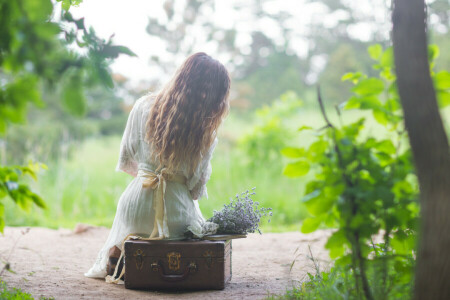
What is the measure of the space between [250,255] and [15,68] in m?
3.30

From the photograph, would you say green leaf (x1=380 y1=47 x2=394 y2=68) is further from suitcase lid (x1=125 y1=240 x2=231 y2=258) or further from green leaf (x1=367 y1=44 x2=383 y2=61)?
suitcase lid (x1=125 y1=240 x2=231 y2=258)

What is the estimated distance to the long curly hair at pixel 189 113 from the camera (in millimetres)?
3355

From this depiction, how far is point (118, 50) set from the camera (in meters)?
2.03

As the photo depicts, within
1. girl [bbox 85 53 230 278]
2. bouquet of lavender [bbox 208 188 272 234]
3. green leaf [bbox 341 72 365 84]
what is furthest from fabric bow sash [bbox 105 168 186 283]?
green leaf [bbox 341 72 365 84]

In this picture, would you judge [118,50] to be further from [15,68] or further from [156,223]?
[156,223]

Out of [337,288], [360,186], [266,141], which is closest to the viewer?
[360,186]

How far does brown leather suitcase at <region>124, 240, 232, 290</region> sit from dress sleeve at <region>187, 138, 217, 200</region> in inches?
16.3

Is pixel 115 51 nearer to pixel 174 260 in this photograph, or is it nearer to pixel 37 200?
pixel 37 200

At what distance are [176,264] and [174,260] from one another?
3 centimetres


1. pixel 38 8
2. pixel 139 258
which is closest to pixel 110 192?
pixel 139 258

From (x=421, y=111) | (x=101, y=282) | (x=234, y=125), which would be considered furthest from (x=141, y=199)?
(x=234, y=125)

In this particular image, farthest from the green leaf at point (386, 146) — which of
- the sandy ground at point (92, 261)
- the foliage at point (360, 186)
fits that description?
the sandy ground at point (92, 261)

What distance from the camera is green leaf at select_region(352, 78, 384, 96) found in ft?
7.71

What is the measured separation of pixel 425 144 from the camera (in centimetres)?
206
